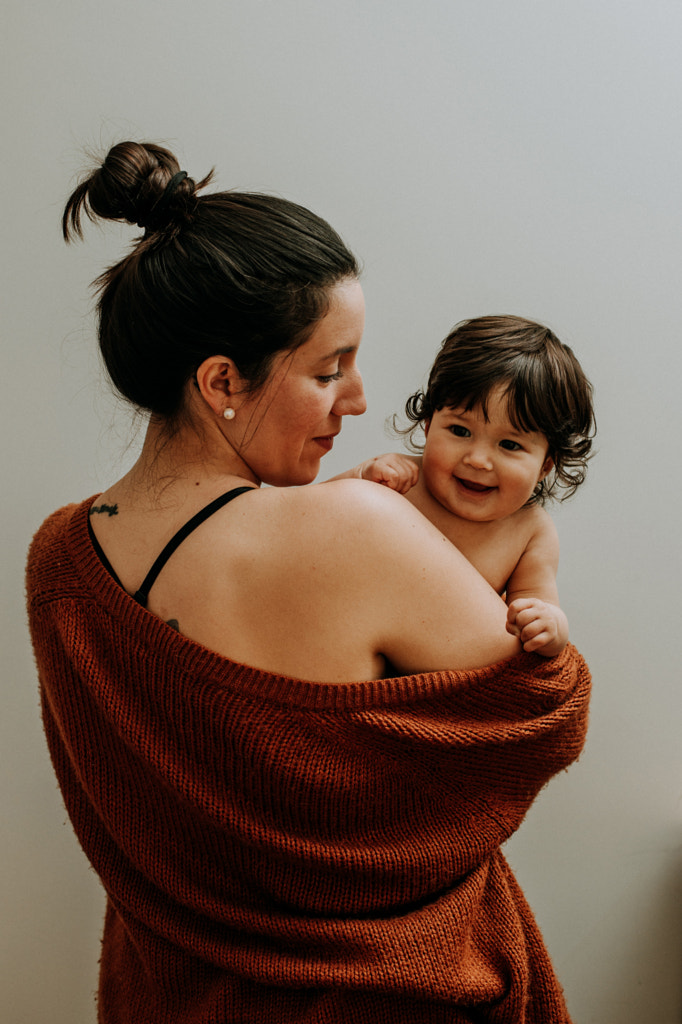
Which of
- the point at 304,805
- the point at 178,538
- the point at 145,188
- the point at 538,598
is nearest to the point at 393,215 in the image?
the point at 145,188

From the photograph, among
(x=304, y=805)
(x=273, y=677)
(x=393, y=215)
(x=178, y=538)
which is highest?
(x=393, y=215)

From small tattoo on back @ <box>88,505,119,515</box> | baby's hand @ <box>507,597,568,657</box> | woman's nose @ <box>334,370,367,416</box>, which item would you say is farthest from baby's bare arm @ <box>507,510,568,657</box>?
small tattoo on back @ <box>88,505,119,515</box>

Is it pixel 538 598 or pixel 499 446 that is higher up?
pixel 499 446

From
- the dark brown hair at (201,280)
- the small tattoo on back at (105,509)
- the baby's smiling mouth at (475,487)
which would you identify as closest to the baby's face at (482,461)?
the baby's smiling mouth at (475,487)

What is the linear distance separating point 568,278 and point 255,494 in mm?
1012

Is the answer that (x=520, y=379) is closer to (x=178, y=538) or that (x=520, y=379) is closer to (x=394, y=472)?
(x=394, y=472)

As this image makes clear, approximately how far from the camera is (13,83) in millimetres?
1562

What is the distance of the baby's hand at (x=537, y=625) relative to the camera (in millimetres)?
952

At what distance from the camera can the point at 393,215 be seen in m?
1.64

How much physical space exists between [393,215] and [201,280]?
0.77 metres

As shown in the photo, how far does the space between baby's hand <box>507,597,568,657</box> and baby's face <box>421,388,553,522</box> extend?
0.84 feet

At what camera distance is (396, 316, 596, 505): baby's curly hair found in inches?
47.1

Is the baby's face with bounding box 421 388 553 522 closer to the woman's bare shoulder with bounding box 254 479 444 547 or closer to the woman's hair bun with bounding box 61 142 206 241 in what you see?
the woman's bare shoulder with bounding box 254 479 444 547

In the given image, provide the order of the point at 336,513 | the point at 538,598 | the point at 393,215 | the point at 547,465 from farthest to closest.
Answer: the point at 393,215, the point at 547,465, the point at 538,598, the point at 336,513
